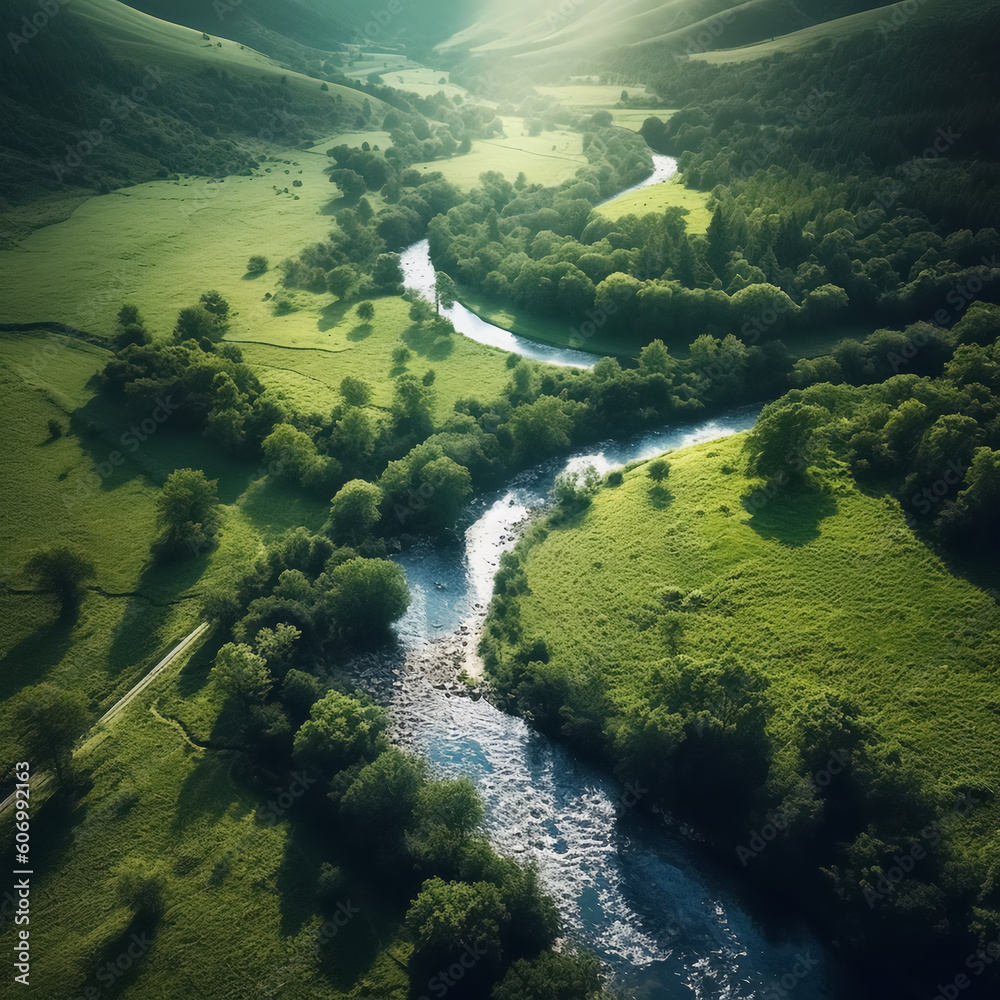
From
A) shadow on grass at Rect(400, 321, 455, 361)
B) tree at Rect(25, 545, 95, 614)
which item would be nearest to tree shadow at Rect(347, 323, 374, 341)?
shadow on grass at Rect(400, 321, 455, 361)

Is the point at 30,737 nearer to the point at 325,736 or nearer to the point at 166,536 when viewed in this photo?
Result: the point at 325,736

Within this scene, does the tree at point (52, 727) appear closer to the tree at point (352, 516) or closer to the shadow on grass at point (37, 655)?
the shadow on grass at point (37, 655)

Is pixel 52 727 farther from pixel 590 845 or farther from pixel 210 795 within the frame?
pixel 590 845

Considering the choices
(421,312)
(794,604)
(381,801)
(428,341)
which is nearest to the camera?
(381,801)

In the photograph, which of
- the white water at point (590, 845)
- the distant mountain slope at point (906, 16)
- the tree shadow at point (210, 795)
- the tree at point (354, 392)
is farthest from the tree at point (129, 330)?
the distant mountain slope at point (906, 16)

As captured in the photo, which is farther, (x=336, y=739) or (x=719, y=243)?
(x=719, y=243)

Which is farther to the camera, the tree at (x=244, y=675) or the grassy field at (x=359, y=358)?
the grassy field at (x=359, y=358)

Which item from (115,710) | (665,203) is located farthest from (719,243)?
(115,710)
